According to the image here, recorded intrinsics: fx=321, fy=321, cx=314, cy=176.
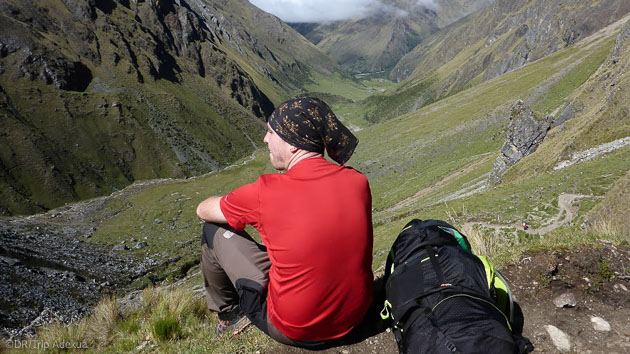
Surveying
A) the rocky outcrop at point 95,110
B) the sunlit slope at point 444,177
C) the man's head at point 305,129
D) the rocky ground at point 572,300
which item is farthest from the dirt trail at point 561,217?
the rocky outcrop at point 95,110

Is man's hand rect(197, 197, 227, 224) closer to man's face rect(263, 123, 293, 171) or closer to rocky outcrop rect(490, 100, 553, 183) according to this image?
man's face rect(263, 123, 293, 171)

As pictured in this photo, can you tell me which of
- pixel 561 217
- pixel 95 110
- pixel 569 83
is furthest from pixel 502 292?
pixel 95 110

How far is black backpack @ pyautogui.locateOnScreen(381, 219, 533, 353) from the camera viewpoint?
9.48 feet

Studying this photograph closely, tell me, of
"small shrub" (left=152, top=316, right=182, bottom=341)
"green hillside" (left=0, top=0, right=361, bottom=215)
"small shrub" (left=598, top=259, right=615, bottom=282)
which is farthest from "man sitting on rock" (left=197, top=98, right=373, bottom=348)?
"green hillside" (left=0, top=0, right=361, bottom=215)

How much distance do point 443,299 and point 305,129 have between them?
235 centimetres

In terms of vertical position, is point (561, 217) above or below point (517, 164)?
above

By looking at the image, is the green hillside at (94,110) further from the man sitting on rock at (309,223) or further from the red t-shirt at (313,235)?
the red t-shirt at (313,235)

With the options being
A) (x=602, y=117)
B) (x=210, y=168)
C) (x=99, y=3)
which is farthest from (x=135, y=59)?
(x=602, y=117)

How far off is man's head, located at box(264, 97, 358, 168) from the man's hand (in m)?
0.98

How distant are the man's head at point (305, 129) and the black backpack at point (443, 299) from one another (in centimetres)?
176

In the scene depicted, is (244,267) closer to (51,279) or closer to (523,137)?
(523,137)

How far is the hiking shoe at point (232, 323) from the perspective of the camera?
496 cm

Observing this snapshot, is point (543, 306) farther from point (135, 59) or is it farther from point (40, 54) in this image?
point (135, 59)

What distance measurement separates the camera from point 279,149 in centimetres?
384
